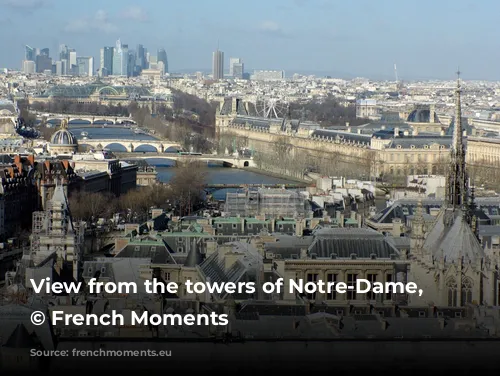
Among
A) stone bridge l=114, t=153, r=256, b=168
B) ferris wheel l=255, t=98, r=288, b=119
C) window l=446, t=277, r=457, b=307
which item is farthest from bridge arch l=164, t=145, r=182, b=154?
window l=446, t=277, r=457, b=307

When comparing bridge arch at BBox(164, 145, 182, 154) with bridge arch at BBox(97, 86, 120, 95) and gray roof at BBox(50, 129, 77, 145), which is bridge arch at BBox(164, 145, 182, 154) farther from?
bridge arch at BBox(97, 86, 120, 95)

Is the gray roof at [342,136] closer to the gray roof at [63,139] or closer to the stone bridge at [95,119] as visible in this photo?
the gray roof at [63,139]

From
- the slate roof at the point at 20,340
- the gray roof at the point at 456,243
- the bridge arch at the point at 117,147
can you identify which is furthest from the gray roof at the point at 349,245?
the bridge arch at the point at 117,147

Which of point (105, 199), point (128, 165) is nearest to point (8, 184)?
point (105, 199)

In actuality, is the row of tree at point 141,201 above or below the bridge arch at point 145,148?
below

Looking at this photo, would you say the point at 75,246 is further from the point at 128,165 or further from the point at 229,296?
the point at 128,165
